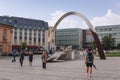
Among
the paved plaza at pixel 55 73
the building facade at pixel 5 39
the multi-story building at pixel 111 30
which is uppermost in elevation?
the multi-story building at pixel 111 30

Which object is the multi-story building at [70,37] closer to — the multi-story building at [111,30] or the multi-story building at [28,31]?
the multi-story building at [111,30]

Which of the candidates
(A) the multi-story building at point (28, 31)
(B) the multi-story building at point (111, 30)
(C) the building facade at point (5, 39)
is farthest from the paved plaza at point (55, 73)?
(B) the multi-story building at point (111, 30)

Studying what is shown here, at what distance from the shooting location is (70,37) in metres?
192

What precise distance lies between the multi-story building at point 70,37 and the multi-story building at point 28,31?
54.2m

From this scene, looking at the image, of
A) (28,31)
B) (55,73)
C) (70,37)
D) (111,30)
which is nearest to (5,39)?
(55,73)

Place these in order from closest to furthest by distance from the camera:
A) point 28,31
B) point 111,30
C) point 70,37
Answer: point 28,31, point 111,30, point 70,37

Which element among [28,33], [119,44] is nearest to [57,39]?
[119,44]

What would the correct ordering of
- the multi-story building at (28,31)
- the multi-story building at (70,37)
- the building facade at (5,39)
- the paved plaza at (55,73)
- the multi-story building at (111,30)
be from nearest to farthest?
the paved plaza at (55,73), the building facade at (5,39), the multi-story building at (28,31), the multi-story building at (111,30), the multi-story building at (70,37)

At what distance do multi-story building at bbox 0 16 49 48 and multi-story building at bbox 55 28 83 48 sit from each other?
5417cm

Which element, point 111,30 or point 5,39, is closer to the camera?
point 5,39

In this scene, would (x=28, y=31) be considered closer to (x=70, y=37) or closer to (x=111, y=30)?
(x=111, y=30)

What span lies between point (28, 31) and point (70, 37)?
2551 inches

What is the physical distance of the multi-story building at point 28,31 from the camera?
409 ft

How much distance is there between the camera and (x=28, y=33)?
131250mm
